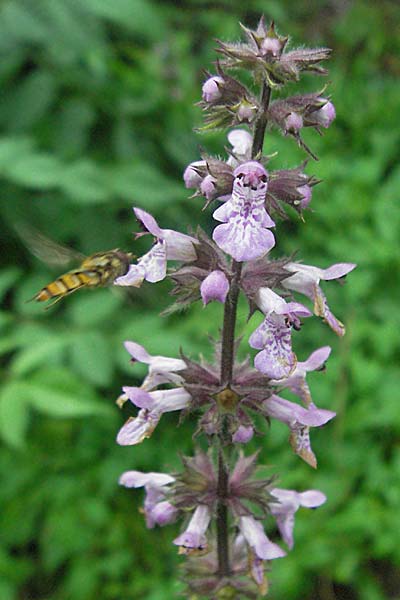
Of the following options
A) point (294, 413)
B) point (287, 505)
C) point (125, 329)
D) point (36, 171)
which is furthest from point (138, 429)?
point (36, 171)

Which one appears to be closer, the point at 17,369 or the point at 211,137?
the point at 17,369

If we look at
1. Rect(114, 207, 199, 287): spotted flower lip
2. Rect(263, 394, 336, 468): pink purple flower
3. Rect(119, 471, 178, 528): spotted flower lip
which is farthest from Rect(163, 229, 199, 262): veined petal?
Rect(119, 471, 178, 528): spotted flower lip

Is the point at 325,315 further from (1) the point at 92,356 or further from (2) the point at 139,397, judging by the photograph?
(1) the point at 92,356

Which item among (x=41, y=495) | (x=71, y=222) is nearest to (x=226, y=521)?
(x=41, y=495)

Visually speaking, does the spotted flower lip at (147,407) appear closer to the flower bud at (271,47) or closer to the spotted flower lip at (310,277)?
the spotted flower lip at (310,277)

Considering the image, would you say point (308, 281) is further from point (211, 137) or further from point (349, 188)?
point (211, 137)

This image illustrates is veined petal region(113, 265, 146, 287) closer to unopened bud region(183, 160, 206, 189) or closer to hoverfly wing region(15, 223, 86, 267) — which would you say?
unopened bud region(183, 160, 206, 189)

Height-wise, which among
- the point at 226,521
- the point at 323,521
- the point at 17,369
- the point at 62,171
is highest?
the point at 62,171
